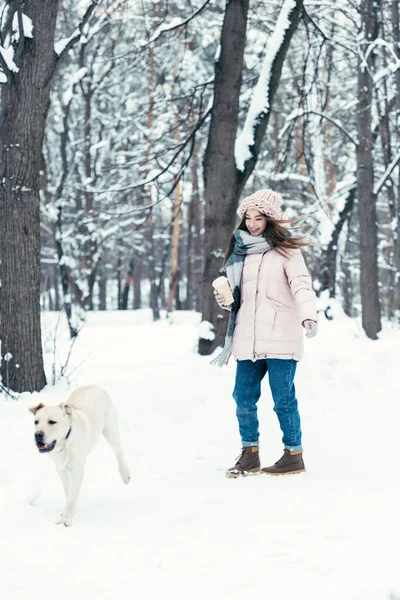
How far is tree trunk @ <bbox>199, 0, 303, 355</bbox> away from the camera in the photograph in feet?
29.3

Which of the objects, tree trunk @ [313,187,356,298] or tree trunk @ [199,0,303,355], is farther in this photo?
tree trunk @ [313,187,356,298]

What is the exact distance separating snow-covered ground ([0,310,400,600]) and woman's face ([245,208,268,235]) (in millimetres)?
1831

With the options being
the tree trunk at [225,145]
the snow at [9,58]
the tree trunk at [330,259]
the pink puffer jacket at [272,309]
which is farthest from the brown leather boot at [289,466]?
the tree trunk at [330,259]

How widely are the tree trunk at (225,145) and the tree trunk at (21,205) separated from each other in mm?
3163

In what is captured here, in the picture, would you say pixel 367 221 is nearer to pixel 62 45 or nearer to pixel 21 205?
pixel 62 45

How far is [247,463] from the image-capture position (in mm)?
4895

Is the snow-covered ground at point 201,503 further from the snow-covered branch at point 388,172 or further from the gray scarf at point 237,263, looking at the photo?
the snow-covered branch at point 388,172

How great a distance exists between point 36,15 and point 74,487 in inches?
181

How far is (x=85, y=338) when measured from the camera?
14.8 meters

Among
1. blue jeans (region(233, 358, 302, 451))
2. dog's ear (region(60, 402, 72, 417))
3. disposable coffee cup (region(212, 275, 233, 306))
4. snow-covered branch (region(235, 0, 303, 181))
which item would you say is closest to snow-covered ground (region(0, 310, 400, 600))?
blue jeans (region(233, 358, 302, 451))

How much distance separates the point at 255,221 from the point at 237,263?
1.15 ft

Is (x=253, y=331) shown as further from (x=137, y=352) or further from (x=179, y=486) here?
(x=137, y=352)

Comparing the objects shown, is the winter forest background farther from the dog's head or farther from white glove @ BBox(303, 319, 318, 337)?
white glove @ BBox(303, 319, 318, 337)

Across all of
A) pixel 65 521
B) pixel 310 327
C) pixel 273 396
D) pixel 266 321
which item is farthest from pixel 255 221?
pixel 65 521
